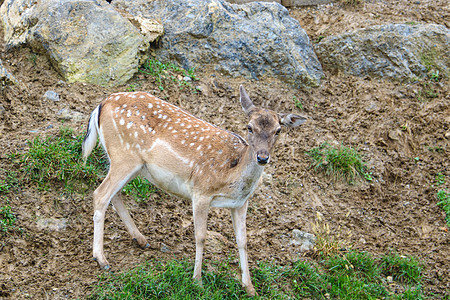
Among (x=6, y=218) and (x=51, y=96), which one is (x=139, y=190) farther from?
(x=51, y=96)

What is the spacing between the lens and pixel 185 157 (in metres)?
5.27

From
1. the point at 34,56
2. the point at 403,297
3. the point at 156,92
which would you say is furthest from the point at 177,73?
the point at 403,297

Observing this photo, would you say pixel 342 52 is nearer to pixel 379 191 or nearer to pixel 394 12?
pixel 394 12

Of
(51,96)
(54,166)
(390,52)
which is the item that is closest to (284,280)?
(54,166)

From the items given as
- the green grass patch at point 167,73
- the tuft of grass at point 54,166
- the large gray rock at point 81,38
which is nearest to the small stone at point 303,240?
the tuft of grass at point 54,166

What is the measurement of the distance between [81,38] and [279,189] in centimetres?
375

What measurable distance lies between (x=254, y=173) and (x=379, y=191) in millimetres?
2941

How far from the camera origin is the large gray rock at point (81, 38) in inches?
297

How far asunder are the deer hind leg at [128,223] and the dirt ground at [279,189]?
0.10 metres

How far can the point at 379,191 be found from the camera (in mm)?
7191

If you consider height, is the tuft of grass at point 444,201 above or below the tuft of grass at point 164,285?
below

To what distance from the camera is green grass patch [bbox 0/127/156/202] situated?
595 cm

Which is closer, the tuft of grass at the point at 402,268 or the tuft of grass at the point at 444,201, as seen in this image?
the tuft of grass at the point at 402,268

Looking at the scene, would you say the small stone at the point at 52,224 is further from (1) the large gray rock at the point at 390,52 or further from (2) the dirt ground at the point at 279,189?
(1) the large gray rock at the point at 390,52
